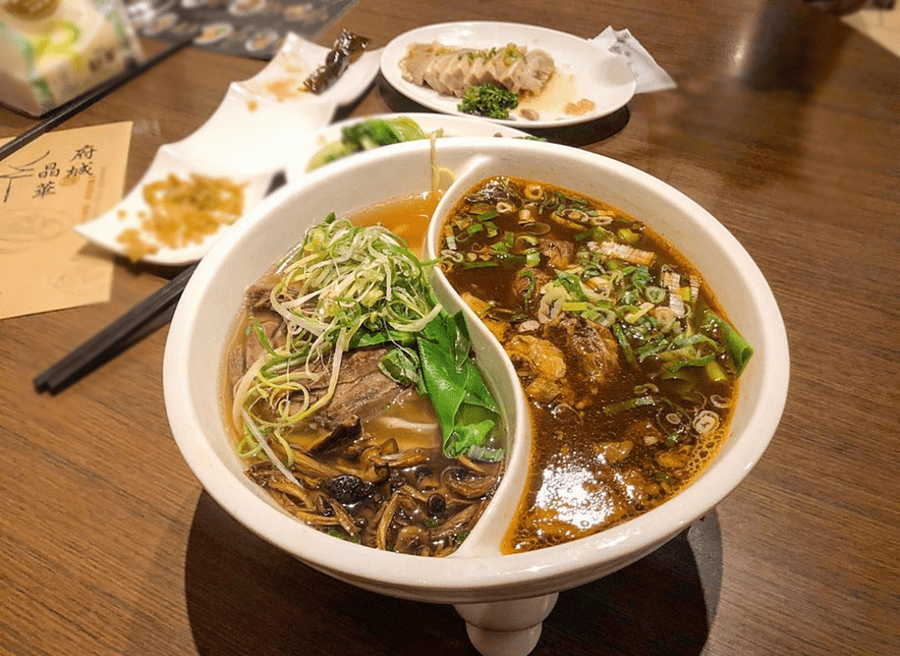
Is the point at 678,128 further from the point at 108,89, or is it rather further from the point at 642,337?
the point at 108,89

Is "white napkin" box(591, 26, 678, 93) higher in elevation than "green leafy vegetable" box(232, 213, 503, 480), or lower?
higher

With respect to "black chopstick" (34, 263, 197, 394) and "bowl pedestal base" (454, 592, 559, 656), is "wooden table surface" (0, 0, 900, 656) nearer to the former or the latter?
"bowl pedestal base" (454, 592, 559, 656)

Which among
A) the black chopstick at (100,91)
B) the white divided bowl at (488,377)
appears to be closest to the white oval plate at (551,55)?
the white divided bowl at (488,377)

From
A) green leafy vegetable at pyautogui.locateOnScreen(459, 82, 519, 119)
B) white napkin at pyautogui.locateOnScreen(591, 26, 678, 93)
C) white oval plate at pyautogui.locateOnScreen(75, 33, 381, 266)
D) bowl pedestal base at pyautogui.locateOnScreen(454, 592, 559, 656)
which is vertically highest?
white oval plate at pyautogui.locateOnScreen(75, 33, 381, 266)

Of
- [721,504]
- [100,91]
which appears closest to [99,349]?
[100,91]

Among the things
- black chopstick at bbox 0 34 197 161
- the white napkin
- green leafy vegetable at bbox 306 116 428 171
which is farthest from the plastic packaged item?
the white napkin

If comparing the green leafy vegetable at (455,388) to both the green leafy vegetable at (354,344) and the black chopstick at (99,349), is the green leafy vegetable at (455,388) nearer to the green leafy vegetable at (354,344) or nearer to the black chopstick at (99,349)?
the green leafy vegetable at (354,344)

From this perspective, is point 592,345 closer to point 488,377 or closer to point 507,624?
point 488,377
